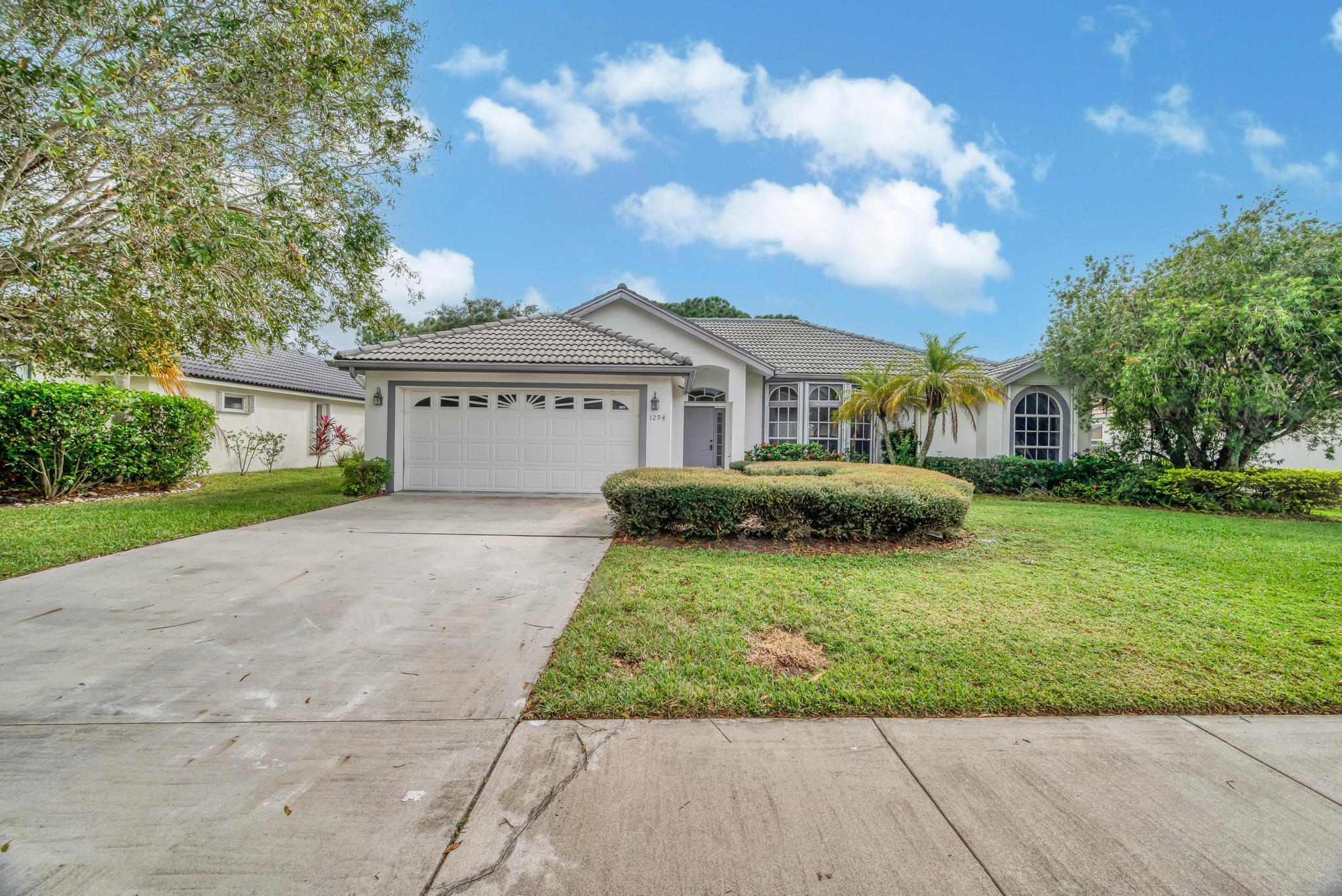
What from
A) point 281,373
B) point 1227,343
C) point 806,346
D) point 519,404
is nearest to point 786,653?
point 519,404

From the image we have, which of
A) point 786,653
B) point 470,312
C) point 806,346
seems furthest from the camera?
point 470,312

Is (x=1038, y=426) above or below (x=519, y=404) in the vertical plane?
below

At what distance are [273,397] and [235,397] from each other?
1379 millimetres

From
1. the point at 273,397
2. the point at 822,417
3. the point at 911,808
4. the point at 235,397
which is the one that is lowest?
the point at 911,808

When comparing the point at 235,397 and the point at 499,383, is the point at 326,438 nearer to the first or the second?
the point at 235,397

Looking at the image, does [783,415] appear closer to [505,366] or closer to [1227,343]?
[505,366]

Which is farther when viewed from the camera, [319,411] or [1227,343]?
[319,411]

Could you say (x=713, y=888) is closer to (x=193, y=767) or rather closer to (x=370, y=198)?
(x=193, y=767)

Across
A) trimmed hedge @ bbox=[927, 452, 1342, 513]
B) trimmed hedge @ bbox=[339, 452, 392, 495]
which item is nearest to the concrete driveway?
trimmed hedge @ bbox=[339, 452, 392, 495]

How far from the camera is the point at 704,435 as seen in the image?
1630cm

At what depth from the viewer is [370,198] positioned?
7508 mm

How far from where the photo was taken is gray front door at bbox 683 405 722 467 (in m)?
16.2

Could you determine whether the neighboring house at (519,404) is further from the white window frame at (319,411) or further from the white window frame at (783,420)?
the white window frame at (319,411)

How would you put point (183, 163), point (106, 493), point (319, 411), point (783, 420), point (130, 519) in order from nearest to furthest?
point (183, 163)
point (130, 519)
point (106, 493)
point (783, 420)
point (319, 411)
